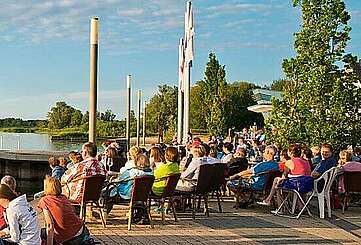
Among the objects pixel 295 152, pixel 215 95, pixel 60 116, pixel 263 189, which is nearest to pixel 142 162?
pixel 263 189

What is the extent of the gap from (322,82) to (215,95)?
3292 cm

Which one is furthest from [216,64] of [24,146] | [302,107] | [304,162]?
[304,162]

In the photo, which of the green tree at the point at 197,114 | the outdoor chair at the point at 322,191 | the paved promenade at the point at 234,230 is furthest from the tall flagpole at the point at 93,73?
the green tree at the point at 197,114

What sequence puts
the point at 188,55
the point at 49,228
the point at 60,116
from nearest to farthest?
the point at 49,228 → the point at 188,55 → the point at 60,116

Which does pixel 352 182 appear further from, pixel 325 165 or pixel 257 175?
pixel 257 175

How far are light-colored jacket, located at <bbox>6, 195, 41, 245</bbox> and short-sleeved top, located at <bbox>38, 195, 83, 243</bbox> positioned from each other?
2.10ft

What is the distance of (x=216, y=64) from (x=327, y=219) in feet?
123

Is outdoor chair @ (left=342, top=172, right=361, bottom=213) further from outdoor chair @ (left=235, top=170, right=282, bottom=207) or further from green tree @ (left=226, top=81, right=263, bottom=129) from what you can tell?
green tree @ (left=226, top=81, right=263, bottom=129)

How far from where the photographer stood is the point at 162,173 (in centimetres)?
945

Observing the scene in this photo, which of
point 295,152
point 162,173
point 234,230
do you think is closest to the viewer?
point 234,230

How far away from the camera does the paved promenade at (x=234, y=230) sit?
8281 mm

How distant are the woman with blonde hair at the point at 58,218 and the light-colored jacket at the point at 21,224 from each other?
1.79 feet

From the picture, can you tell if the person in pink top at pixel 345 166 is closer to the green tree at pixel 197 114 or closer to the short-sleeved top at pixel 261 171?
the short-sleeved top at pixel 261 171

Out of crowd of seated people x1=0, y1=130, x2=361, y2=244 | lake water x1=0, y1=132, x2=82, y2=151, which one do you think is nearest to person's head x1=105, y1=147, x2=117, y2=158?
crowd of seated people x1=0, y1=130, x2=361, y2=244
